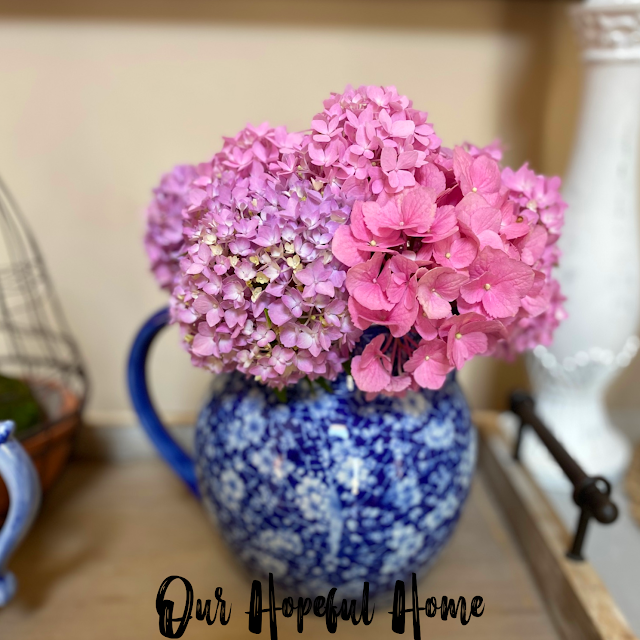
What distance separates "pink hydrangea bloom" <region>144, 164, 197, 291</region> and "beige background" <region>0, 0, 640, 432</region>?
0.94 feet

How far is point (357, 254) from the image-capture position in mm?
354

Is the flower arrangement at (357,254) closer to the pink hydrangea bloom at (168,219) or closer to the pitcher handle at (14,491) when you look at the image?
the pink hydrangea bloom at (168,219)

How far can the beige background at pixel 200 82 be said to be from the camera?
756 mm

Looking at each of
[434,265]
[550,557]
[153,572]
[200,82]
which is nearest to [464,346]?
[434,265]

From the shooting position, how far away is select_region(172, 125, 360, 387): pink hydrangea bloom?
1.18ft

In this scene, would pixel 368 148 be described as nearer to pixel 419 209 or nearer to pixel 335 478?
pixel 419 209

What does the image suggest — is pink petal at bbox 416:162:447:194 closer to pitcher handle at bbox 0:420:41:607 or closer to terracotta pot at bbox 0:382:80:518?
pitcher handle at bbox 0:420:41:607

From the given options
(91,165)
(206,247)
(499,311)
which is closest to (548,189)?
(499,311)

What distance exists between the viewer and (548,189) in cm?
43

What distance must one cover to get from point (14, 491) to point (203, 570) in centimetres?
23

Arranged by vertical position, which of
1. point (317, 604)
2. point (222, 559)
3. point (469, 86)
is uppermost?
point (469, 86)

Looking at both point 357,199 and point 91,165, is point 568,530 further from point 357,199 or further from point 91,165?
point 91,165

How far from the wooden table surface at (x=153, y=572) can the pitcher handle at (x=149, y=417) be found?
0.10 meters

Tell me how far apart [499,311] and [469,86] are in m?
0.56
